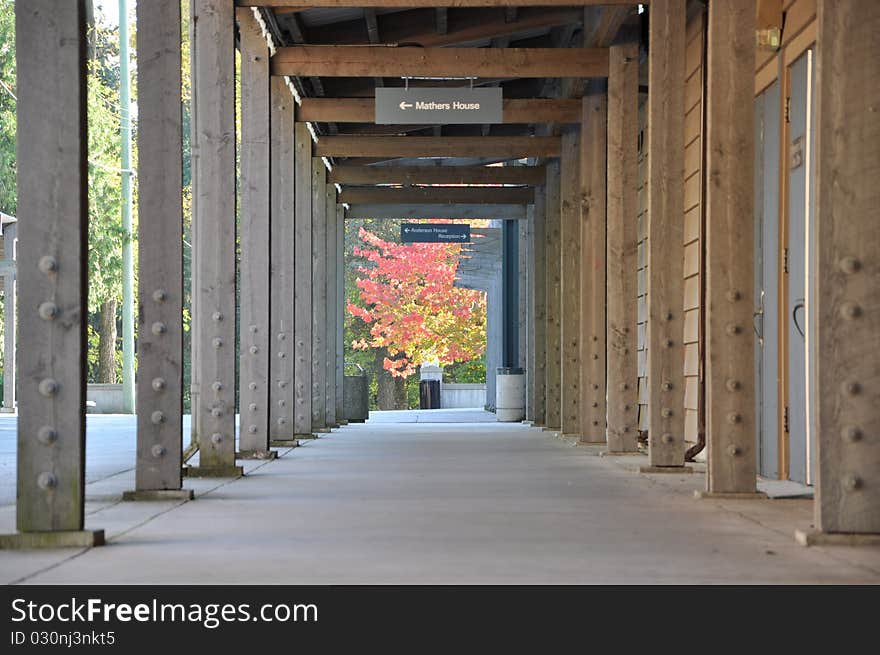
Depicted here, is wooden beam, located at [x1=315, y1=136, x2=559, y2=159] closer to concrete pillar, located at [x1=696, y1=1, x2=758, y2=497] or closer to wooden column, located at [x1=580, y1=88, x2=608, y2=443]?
wooden column, located at [x1=580, y1=88, x2=608, y2=443]

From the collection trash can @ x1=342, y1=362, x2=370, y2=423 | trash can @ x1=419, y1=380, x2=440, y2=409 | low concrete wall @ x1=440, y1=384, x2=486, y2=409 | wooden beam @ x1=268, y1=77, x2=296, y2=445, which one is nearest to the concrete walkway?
wooden beam @ x1=268, y1=77, x2=296, y2=445

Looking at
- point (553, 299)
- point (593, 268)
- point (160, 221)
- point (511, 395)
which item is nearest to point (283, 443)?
point (593, 268)

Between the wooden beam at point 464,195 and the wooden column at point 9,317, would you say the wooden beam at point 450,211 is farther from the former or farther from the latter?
the wooden column at point 9,317

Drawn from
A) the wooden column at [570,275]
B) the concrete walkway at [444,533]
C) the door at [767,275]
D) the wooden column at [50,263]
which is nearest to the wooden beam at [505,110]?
the wooden column at [570,275]

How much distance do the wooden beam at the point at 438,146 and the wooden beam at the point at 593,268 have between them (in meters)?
2.47

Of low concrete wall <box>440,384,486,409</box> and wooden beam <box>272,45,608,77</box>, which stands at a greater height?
wooden beam <box>272,45,608,77</box>

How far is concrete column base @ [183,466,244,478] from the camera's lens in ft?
29.2

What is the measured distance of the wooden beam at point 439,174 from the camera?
17.7 m

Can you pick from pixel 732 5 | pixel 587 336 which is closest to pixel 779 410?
pixel 732 5

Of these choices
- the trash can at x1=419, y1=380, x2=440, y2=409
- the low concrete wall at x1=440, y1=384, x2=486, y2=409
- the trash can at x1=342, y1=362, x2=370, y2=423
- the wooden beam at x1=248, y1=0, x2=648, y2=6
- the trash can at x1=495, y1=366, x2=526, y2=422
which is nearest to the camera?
the wooden beam at x1=248, y1=0, x2=648, y2=6

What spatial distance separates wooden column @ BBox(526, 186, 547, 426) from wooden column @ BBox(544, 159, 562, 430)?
94cm

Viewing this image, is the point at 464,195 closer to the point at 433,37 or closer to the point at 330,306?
the point at 330,306
